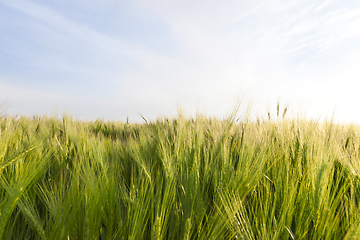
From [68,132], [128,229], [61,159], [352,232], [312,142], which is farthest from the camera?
[68,132]

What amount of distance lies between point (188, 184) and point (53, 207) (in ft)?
1.82

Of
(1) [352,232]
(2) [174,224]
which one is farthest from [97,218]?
(1) [352,232]

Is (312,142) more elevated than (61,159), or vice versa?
→ (312,142)

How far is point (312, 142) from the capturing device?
1.24m

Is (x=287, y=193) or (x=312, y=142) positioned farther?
(x=312, y=142)

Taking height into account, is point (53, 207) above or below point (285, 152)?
below

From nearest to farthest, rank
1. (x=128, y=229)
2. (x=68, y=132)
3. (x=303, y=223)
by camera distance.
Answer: (x=128, y=229)
(x=303, y=223)
(x=68, y=132)

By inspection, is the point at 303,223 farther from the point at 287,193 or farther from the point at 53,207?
the point at 53,207

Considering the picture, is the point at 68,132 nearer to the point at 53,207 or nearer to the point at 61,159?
the point at 61,159

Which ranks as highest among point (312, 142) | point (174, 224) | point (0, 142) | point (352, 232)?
point (312, 142)

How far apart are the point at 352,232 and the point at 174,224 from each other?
61cm

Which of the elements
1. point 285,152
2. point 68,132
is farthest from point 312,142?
point 68,132

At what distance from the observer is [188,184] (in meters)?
0.97

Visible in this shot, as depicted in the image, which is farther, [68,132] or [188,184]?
[68,132]
